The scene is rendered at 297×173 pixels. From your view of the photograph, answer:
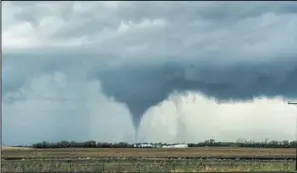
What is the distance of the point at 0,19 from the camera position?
4159 cm

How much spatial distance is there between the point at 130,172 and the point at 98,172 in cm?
338

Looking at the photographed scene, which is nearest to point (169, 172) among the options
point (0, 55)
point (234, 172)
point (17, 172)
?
point (234, 172)

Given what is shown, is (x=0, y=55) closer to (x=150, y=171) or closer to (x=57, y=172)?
(x=57, y=172)

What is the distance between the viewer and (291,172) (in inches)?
→ 2125

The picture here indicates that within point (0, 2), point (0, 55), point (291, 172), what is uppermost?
point (0, 2)

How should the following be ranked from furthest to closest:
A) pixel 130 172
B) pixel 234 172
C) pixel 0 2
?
pixel 130 172
pixel 234 172
pixel 0 2

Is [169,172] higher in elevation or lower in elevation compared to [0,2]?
lower

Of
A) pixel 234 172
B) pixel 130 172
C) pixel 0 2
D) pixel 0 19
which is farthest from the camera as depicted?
pixel 130 172

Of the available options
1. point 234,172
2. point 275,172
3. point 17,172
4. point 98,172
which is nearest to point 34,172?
point 17,172

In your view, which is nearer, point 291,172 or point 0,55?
point 0,55

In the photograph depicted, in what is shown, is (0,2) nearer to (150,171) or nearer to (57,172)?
(57,172)

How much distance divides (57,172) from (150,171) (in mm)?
9772

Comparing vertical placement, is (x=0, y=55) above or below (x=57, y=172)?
above

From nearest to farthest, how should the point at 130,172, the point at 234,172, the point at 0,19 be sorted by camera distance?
1. the point at 0,19
2. the point at 234,172
3. the point at 130,172
